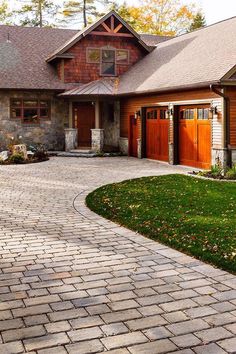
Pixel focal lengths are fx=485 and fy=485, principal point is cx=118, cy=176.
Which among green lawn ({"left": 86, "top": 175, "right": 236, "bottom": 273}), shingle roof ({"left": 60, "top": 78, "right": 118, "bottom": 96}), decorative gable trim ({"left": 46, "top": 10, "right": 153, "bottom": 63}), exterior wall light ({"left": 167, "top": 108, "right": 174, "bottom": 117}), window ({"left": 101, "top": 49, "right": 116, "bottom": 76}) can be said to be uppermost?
decorative gable trim ({"left": 46, "top": 10, "right": 153, "bottom": 63})

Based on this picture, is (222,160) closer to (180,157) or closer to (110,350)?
(180,157)

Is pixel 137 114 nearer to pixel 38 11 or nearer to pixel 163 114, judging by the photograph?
pixel 163 114

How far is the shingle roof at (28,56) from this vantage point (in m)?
24.8

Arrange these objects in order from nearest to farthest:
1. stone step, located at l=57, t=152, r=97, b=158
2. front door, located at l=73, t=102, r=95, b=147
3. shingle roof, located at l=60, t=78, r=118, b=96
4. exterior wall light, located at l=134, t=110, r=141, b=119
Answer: exterior wall light, located at l=134, t=110, r=141, b=119
stone step, located at l=57, t=152, r=97, b=158
shingle roof, located at l=60, t=78, r=118, b=96
front door, located at l=73, t=102, r=95, b=147

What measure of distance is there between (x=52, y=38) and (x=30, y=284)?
25.4 m

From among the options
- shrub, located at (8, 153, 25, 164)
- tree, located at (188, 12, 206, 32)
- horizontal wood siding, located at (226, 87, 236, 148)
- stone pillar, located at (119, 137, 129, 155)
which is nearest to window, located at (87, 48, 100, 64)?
stone pillar, located at (119, 137, 129, 155)

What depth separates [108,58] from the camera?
26.3 metres

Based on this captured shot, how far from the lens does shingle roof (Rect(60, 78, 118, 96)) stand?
23.8m

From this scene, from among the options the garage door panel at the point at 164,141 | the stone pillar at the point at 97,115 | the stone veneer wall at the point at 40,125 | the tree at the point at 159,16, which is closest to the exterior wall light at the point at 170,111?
the garage door panel at the point at 164,141

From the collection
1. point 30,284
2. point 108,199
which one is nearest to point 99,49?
point 108,199

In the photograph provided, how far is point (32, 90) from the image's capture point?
80.9 feet

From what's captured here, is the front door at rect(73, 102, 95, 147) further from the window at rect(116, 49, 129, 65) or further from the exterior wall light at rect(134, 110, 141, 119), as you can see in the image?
the exterior wall light at rect(134, 110, 141, 119)

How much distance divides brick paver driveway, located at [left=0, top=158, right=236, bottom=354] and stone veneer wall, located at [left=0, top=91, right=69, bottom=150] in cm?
1666

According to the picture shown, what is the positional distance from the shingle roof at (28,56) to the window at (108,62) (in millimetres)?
2579
